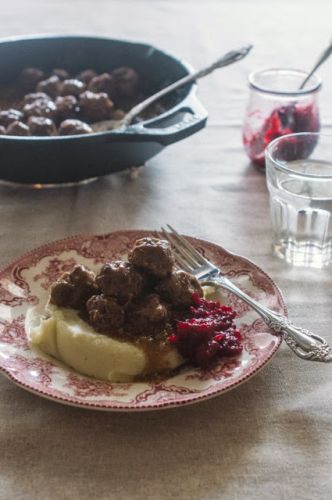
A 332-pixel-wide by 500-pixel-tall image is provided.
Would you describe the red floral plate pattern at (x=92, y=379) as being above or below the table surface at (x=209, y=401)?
above

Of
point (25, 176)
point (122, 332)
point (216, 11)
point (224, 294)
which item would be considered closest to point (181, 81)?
point (25, 176)

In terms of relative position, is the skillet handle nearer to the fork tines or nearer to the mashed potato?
the fork tines

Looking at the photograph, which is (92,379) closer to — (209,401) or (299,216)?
(209,401)

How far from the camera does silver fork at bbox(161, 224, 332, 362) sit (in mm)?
944

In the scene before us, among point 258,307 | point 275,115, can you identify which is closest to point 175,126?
point 275,115

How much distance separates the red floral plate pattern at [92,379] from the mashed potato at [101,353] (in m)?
0.01

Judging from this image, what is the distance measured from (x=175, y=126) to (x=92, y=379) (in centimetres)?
58

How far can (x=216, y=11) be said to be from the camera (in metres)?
2.43

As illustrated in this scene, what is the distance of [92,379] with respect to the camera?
0.92 m

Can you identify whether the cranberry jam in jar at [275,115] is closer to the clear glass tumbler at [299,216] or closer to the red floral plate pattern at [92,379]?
the clear glass tumbler at [299,216]

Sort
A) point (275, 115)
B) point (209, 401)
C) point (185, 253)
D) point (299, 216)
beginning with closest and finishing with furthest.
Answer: point (209, 401) < point (185, 253) < point (299, 216) < point (275, 115)

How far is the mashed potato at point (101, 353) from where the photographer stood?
926mm

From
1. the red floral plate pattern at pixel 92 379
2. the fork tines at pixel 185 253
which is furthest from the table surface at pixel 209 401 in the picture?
the fork tines at pixel 185 253

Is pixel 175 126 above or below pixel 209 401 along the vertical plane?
above
